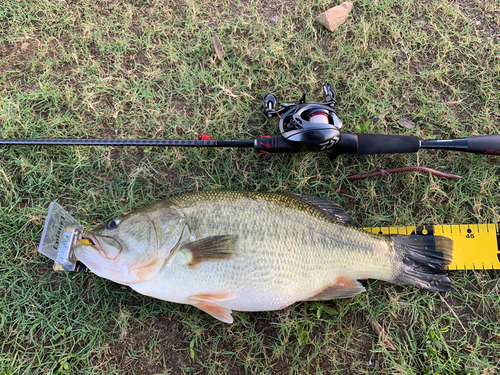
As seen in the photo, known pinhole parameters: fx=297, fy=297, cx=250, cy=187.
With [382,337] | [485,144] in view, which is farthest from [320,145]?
[382,337]

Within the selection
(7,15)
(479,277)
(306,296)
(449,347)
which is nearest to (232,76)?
(306,296)

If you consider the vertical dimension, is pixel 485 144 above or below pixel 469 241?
above

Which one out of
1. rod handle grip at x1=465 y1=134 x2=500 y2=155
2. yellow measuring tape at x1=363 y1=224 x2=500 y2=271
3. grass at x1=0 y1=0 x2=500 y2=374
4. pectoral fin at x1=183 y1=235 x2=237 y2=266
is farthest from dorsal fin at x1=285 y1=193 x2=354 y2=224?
rod handle grip at x1=465 y1=134 x2=500 y2=155

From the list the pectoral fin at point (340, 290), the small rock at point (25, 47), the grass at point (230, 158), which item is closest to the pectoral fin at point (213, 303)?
the grass at point (230, 158)

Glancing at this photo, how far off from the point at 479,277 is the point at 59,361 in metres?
3.59

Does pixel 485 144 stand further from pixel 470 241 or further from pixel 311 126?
pixel 311 126

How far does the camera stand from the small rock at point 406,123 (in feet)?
9.27

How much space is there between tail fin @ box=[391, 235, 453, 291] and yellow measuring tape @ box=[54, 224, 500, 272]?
0.14 meters

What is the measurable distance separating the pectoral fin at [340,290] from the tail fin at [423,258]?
1.19ft

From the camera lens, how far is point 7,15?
2945mm

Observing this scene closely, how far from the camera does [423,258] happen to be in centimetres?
242

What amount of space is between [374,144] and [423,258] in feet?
3.33

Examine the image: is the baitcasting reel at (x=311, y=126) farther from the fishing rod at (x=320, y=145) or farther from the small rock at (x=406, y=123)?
the small rock at (x=406, y=123)

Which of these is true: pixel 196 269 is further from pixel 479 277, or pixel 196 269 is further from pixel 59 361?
pixel 479 277
